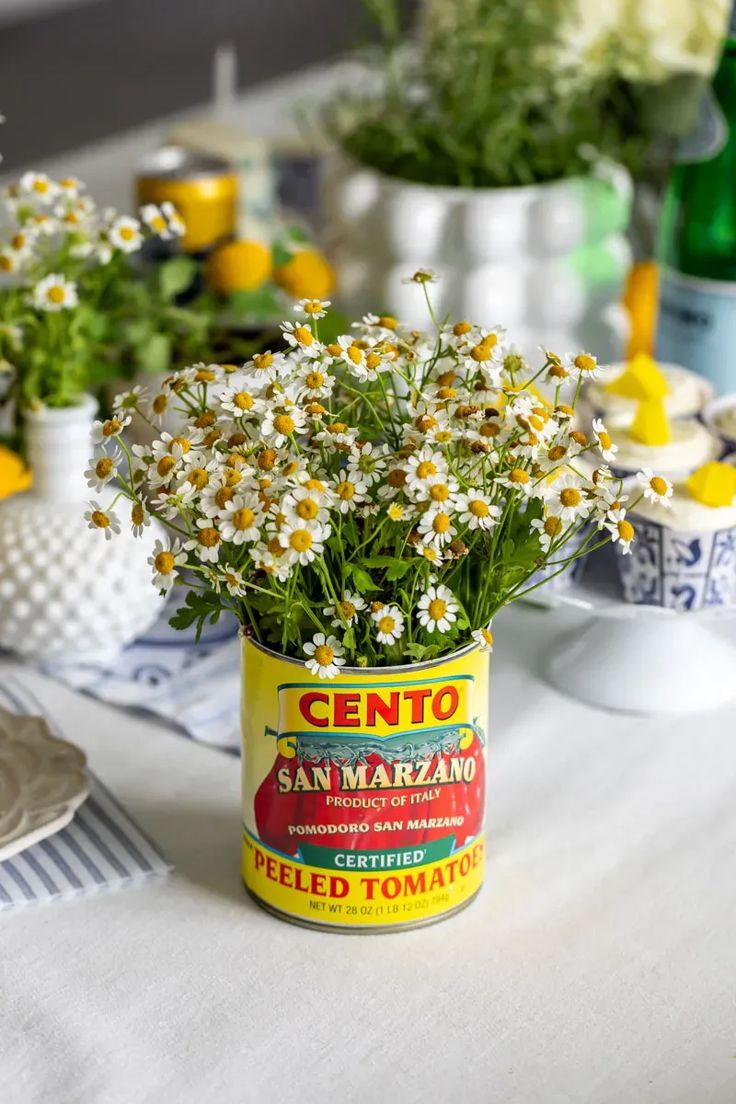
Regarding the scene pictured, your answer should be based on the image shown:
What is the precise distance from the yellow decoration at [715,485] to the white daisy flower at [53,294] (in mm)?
364

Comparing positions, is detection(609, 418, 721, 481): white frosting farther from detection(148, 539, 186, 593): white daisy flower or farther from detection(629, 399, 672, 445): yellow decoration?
detection(148, 539, 186, 593): white daisy flower

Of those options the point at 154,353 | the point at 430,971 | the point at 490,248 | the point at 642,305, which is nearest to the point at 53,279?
the point at 154,353

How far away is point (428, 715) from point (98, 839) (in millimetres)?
196

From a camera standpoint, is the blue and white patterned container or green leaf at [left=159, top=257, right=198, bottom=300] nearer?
the blue and white patterned container

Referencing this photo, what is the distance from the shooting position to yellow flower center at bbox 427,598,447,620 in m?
0.59

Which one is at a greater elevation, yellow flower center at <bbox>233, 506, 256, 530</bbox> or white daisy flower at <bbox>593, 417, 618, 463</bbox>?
white daisy flower at <bbox>593, 417, 618, 463</bbox>

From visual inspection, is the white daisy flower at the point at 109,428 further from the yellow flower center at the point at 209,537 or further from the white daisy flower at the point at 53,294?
the white daisy flower at the point at 53,294

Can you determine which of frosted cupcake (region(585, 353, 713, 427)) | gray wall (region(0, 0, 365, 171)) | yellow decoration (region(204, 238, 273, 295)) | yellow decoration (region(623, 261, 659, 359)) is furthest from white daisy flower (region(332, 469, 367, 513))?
gray wall (region(0, 0, 365, 171))

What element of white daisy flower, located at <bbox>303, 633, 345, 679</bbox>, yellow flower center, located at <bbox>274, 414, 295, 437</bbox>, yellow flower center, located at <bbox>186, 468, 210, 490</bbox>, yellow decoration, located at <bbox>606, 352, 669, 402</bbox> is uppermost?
yellow flower center, located at <bbox>274, 414, 295, 437</bbox>

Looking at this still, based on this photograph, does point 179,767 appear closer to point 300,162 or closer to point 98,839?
point 98,839

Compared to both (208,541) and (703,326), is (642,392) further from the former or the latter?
(208,541)

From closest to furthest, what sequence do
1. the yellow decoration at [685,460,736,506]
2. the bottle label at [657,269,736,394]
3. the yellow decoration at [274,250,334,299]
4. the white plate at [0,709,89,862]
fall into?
1. the white plate at [0,709,89,862]
2. the yellow decoration at [685,460,736,506]
3. the bottle label at [657,269,736,394]
4. the yellow decoration at [274,250,334,299]

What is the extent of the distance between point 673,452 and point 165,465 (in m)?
0.37

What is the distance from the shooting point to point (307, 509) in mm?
559
